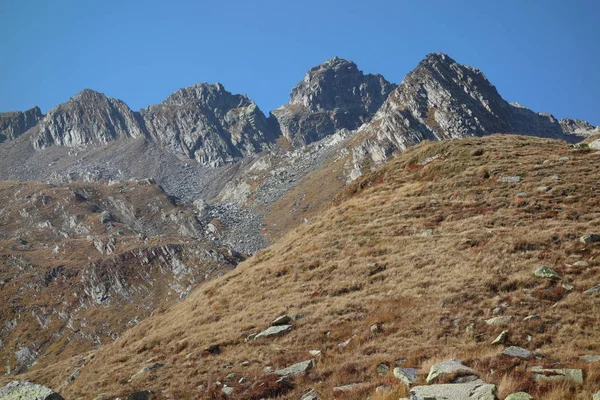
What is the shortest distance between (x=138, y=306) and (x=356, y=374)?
129383 millimetres

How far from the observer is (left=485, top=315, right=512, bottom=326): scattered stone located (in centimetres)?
1644

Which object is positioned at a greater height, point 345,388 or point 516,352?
point 345,388

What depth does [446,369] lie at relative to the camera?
12398 millimetres

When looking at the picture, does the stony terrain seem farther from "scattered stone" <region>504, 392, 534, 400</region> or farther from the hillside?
"scattered stone" <region>504, 392, 534, 400</region>

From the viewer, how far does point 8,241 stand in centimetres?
17125

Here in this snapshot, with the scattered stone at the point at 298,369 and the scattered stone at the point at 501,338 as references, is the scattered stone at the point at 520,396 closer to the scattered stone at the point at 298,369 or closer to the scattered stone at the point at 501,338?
the scattered stone at the point at 501,338

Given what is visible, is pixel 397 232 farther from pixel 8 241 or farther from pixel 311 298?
pixel 8 241

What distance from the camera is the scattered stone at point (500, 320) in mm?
16438

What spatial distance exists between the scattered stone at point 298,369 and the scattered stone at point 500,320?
24.2 feet

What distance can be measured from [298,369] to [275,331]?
16.7 feet

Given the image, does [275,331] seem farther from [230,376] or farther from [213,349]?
[230,376]

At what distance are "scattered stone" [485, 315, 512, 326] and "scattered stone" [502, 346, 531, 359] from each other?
2319mm

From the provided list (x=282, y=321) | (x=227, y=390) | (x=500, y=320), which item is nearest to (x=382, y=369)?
(x=500, y=320)

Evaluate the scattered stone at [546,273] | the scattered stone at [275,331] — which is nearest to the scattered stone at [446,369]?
the scattered stone at [275,331]
